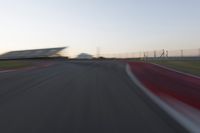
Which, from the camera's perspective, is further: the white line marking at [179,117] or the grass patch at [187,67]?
the grass patch at [187,67]

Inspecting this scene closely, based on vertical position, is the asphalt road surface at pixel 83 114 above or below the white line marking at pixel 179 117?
above

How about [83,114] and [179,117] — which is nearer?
[179,117]

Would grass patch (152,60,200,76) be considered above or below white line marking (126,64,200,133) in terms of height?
below

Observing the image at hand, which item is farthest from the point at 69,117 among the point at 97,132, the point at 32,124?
the point at 97,132

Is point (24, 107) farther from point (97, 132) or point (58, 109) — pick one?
point (97, 132)

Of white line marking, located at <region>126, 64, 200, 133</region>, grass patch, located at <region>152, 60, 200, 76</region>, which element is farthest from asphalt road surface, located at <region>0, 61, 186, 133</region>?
grass patch, located at <region>152, 60, 200, 76</region>

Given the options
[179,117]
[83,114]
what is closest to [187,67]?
[179,117]

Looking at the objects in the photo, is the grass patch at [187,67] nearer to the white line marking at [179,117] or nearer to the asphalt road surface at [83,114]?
the white line marking at [179,117]

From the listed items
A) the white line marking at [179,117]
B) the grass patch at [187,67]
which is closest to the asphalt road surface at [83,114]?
the white line marking at [179,117]

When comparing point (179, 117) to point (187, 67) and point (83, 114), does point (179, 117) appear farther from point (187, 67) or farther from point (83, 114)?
point (187, 67)

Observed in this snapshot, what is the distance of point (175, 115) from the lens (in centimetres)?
764

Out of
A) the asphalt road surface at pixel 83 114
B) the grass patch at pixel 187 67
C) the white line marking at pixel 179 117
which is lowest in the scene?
the grass patch at pixel 187 67

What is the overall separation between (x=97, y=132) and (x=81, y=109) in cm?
222

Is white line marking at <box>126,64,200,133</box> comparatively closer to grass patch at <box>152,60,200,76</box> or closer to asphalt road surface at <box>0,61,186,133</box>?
asphalt road surface at <box>0,61,186,133</box>
